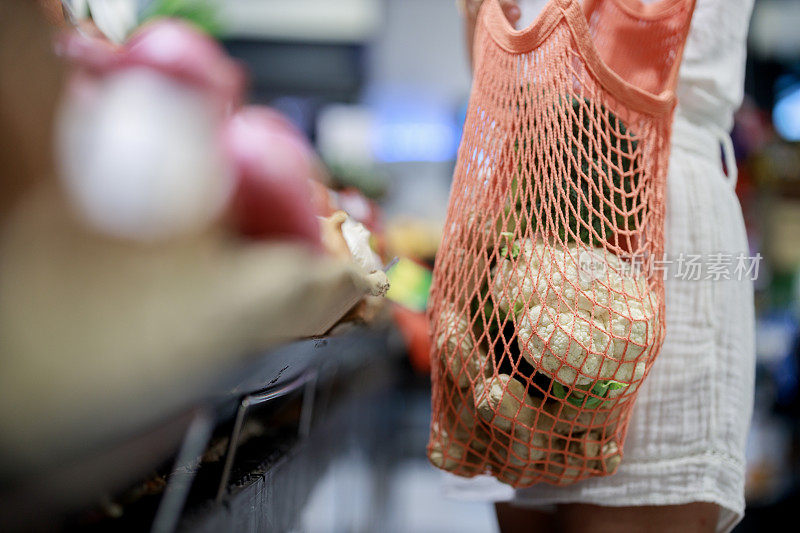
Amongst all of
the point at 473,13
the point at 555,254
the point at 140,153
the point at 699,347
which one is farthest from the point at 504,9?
the point at 140,153

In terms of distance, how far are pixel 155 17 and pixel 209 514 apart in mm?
881

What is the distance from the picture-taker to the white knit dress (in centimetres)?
77

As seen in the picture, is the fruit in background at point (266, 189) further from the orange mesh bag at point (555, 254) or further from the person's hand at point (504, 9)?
the person's hand at point (504, 9)

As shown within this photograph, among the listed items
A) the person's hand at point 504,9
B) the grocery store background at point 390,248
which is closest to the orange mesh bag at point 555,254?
the person's hand at point 504,9

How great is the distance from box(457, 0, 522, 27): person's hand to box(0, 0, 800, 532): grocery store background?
0.31 feet

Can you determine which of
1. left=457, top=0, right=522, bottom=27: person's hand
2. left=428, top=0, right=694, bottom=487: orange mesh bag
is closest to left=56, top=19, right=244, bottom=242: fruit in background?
left=428, top=0, right=694, bottom=487: orange mesh bag

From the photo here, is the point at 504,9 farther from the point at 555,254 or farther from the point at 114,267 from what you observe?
the point at 114,267

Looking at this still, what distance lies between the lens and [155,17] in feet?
3.45

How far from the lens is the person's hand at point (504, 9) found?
0.80m

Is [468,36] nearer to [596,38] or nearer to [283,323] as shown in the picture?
[596,38]

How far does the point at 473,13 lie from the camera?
89cm

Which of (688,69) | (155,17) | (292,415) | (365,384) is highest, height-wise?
(155,17)

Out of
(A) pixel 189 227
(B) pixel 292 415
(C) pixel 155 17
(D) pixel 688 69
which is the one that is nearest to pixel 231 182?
(A) pixel 189 227

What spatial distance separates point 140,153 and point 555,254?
0.46 m
